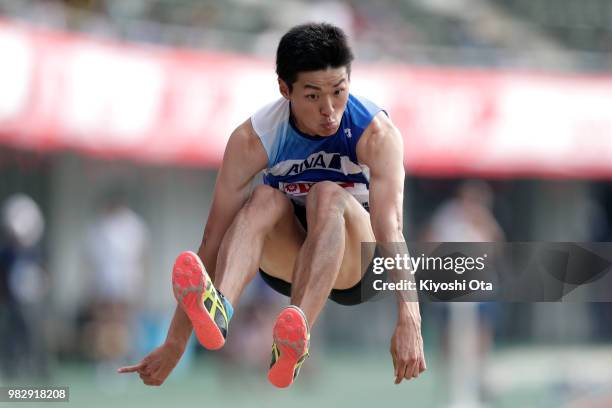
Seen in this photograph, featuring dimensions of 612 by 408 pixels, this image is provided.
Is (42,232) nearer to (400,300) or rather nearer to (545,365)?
(545,365)

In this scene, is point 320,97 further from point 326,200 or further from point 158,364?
point 158,364

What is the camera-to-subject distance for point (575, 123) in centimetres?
1648

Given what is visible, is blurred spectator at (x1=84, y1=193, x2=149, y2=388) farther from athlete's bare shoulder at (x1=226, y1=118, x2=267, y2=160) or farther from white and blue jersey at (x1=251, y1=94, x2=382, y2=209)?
athlete's bare shoulder at (x1=226, y1=118, x2=267, y2=160)

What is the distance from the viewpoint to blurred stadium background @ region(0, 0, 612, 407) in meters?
12.5

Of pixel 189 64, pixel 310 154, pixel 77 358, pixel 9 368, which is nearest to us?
pixel 310 154

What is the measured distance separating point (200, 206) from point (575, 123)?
5298 millimetres

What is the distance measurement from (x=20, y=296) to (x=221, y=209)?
600 centimetres

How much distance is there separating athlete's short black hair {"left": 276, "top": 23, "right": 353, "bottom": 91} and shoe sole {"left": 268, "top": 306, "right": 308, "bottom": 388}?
1.18 meters

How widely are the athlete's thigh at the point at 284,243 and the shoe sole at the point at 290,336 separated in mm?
825

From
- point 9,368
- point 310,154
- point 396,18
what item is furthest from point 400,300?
point 396,18

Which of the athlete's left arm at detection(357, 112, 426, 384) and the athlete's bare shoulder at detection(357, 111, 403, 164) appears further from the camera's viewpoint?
the athlete's bare shoulder at detection(357, 111, 403, 164)

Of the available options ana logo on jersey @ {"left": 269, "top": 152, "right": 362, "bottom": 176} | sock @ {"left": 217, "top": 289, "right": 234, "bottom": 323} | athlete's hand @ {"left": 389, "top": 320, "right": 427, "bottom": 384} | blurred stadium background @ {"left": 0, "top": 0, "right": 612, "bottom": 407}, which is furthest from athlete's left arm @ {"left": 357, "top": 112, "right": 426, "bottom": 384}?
blurred stadium background @ {"left": 0, "top": 0, "right": 612, "bottom": 407}

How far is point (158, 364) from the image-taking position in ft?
20.5

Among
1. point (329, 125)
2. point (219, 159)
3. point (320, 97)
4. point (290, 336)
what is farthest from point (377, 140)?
point (219, 159)
